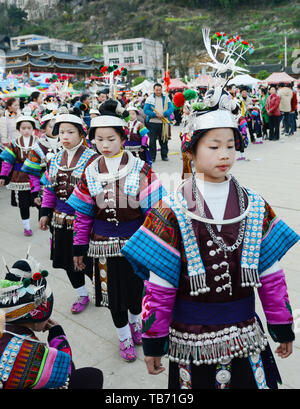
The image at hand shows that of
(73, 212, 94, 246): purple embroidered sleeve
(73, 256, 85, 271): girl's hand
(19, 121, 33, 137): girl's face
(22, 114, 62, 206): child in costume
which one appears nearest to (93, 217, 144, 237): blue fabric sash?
(73, 212, 94, 246): purple embroidered sleeve

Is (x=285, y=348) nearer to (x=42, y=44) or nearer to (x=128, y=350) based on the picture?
(x=128, y=350)

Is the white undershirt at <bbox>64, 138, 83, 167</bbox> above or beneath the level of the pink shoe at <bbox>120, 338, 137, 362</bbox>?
above

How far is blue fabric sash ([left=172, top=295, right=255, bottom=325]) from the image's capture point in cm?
155

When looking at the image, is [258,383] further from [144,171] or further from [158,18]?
[158,18]

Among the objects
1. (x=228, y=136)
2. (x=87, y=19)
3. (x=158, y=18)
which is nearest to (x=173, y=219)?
(x=228, y=136)

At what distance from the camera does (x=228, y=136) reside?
156 centimetres

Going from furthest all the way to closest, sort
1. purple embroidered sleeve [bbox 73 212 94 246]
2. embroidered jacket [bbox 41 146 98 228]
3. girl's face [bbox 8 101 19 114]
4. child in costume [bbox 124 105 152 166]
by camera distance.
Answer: child in costume [bbox 124 105 152 166]
girl's face [bbox 8 101 19 114]
embroidered jacket [bbox 41 146 98 228]
purple embroidered sleeve [bbox 73 212 94 246]

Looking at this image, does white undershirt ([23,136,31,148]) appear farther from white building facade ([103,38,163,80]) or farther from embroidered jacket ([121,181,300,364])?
white building facade ([103,38,163,80])

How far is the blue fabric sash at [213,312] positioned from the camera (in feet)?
5.09

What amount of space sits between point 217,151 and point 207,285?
53 centimetres

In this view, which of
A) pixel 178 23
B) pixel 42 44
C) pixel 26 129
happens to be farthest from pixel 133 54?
pixel 26 129

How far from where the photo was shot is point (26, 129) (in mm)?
5258

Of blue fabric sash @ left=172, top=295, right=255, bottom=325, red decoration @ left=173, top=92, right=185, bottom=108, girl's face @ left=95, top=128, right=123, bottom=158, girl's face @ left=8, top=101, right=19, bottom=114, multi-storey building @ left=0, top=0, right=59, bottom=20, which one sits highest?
multi-storey building @ left=0, top=0, right=59, bottom=20

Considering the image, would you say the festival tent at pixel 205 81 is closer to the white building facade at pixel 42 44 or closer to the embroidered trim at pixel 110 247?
the embroidered trim at pixel 110 247
